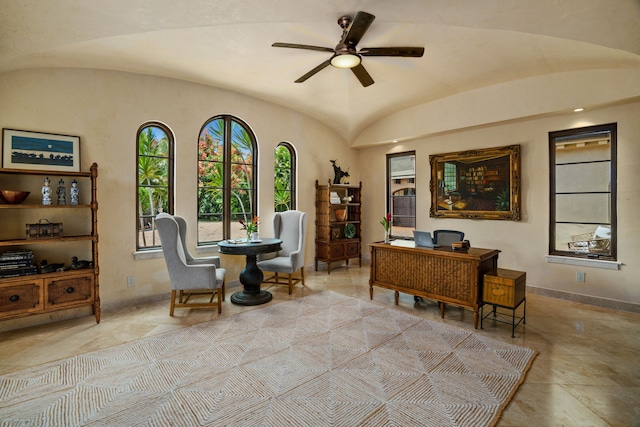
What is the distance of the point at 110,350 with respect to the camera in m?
2.83

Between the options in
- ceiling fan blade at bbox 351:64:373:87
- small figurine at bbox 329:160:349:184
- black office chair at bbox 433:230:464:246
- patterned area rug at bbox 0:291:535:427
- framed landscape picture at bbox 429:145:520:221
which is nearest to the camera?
patterned area rug at bbox 0:291:535:427

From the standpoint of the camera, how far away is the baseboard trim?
3832 millimetres

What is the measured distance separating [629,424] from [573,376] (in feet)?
1.70

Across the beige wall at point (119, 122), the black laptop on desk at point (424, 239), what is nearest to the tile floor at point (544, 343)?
the beige wall at point (119, 122)

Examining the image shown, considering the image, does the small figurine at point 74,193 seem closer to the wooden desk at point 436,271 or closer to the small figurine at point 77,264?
the small figurine at point 77,264

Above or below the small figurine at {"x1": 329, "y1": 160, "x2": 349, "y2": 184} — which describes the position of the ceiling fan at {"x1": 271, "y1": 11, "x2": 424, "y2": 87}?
above

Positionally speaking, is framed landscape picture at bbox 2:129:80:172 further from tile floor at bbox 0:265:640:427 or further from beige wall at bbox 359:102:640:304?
beige wall at bbox 359:102:640:304

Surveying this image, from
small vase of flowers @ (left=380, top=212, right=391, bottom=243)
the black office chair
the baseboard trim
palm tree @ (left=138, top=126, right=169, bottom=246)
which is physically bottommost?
the baseboard trim

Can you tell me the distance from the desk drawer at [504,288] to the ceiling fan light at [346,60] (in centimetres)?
250

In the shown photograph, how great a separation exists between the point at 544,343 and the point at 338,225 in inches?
157

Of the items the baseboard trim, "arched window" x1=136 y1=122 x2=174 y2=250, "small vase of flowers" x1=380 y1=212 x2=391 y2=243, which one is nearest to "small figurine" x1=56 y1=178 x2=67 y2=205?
"arched window" x1=136 y1=122 x2=174 y2=250

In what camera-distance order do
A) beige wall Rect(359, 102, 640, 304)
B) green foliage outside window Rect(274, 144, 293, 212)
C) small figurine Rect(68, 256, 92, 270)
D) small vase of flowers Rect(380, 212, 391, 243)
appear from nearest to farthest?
small figurine Rect(68, 256, 92, 270) → beige wall Rect(359, 102, 640, 304) → small vase of flowers Rect(380, 212, 391, 243) → green foliage outside window Rect(274, 144, 293, 212)

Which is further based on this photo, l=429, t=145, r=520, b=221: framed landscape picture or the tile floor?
l=429, t=145, r=520, b=221: framed landscape picture

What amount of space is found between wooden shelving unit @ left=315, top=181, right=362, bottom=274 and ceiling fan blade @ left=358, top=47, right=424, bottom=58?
312cm
